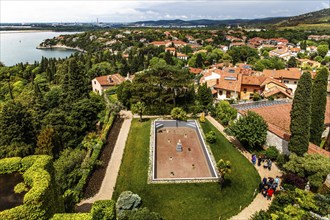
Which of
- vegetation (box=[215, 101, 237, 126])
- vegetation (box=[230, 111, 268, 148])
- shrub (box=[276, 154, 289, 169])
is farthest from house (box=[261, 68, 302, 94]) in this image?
shrub (box=[276, 154, 289, 169])

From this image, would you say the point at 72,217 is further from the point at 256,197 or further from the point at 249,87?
the point at 249,87

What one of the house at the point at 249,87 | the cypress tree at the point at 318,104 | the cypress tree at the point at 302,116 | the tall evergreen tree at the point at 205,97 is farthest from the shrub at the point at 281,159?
the house at the point at 249,87

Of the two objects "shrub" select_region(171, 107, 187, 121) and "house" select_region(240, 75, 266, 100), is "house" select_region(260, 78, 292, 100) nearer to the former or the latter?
"house" select_region(240, 75, 266, 100)

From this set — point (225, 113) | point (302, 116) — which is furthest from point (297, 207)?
point (225, 113)

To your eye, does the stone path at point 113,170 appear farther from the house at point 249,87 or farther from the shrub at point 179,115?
the house at point 249,87

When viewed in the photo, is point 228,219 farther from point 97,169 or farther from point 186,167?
point 97,169

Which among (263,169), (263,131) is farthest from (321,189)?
(263,131)
